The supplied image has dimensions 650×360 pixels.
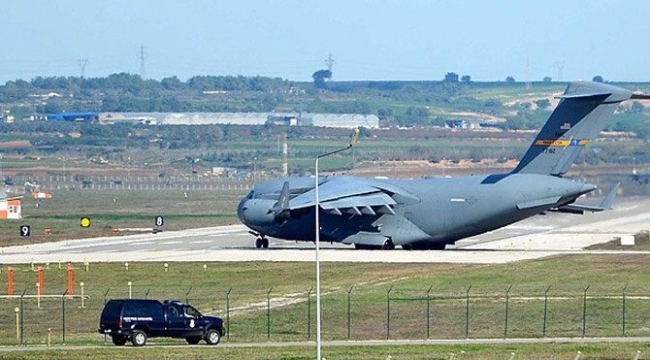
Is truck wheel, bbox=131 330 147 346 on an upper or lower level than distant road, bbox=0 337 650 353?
upper

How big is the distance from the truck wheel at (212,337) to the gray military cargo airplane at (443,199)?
3083 cm

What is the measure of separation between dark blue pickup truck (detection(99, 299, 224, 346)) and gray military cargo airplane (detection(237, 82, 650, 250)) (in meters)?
31.0

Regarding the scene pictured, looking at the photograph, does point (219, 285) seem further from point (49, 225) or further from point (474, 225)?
point (49, 225)

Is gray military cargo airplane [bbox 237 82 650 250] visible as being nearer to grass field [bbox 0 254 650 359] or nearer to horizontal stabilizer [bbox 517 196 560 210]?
horizontal stabilizer [bbox 517 196 560 210]

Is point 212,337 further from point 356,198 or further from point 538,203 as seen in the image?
point 356,198

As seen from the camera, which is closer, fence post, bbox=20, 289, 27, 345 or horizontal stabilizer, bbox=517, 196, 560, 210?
fence post, bbox=20, 289, 27, 345

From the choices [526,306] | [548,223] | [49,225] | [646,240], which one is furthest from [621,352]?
[49,225]

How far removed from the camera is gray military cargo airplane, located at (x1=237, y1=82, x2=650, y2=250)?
79438mm

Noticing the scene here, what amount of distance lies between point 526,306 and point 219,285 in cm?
1521

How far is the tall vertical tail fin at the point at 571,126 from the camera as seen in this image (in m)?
78.8

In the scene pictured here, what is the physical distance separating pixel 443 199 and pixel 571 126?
781cm

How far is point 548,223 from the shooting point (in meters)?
108

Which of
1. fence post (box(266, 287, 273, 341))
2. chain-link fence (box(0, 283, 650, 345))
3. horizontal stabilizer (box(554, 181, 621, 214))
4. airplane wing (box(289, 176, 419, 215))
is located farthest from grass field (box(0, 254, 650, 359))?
airplane wing (box(289, 176, 419, 215))

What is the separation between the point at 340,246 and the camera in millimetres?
93312
